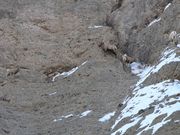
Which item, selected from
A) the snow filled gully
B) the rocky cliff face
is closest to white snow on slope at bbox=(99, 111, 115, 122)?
the rocky cliff face

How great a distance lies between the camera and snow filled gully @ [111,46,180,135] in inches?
574

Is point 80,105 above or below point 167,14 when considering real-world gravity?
below

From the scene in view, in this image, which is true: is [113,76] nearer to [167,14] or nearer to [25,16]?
[167,14]

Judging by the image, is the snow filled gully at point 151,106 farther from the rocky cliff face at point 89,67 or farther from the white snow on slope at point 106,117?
the white snow on slope at point 106,117

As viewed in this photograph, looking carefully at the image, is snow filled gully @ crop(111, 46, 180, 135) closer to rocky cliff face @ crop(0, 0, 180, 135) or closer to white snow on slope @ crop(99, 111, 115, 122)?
rocky cliff face @ crop(0, 0, 180, 135)

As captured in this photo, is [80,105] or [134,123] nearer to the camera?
[134,123]

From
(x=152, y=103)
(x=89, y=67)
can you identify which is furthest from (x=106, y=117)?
(x=89, y=67)

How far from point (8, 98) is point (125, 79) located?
6750 mm

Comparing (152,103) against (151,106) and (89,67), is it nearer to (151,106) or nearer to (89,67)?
(151,106)

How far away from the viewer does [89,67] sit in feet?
93.9

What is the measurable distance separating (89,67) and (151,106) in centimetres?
1260

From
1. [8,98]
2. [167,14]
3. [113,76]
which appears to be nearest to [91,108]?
[113,76]

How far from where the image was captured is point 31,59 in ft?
108

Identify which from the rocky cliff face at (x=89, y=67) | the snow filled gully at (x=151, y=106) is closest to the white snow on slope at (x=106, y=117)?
the rocky cliff face at (x=89, y=67)
